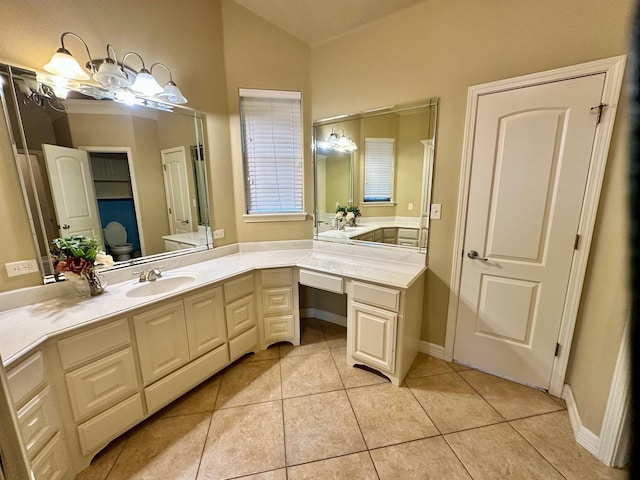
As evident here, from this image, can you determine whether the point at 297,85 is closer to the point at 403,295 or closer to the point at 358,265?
the point at 358,265

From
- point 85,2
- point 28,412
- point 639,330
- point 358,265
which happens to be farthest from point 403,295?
point 85,2

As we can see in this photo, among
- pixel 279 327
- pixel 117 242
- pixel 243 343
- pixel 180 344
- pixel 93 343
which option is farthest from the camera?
pixel 279 327

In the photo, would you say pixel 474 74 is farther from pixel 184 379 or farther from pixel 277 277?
pixel 184 379

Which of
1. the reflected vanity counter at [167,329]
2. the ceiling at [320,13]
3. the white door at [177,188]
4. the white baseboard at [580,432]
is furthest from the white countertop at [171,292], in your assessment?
the ceiling at [320,13]

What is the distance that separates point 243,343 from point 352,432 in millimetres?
1092

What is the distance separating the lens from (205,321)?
2.01m

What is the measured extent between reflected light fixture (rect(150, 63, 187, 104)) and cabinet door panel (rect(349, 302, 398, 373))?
204 cm

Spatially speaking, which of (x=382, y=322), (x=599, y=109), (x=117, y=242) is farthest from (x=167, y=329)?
(x=599, y=109)

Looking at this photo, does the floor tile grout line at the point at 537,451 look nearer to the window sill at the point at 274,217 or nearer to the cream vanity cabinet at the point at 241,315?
the cream vanity cabinet at the point at 241,315

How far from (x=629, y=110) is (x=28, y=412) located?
2.02 m

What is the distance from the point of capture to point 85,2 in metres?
1.69

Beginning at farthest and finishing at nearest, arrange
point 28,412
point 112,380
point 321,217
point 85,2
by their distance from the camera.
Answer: point 321,217, point 85,2, point 112,380, point 28,412

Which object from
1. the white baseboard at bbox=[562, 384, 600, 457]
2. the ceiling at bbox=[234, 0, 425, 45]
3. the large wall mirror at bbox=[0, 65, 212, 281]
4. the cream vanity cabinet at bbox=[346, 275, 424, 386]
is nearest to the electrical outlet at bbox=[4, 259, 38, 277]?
the large wall mirror at bbox=[0, 65, 212, 281]

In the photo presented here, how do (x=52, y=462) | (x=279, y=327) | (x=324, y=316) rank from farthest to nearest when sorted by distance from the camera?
(x=324, y=316)
(x=279, y=327)
(x=52, y=462)
